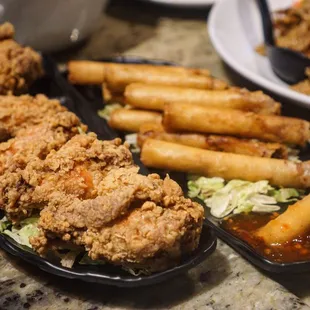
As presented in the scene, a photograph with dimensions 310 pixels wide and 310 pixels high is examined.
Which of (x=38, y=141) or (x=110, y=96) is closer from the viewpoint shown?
(x=38, y=141)

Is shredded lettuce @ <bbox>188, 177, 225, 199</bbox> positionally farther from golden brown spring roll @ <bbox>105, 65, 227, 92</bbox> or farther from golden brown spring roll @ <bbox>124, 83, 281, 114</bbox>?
golden brown spring roll @ <bbox>105, 65, 227, 92</bbox>

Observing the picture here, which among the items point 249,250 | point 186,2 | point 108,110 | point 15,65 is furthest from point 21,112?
point 186,2

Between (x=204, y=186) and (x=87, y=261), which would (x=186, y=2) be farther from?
(x=87, y=261)

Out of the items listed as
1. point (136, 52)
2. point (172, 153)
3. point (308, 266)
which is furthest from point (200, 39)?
point (308, 266)

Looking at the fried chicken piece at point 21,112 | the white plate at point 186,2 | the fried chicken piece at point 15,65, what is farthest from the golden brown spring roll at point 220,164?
the white plate at point 186,2

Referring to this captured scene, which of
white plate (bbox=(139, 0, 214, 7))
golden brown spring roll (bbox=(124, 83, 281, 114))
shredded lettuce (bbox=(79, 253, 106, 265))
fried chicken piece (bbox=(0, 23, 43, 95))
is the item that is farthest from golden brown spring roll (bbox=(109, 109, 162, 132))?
white plate (bbox=(139, 0, 214, 7))

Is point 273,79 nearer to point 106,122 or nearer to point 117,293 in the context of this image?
point 106,122
